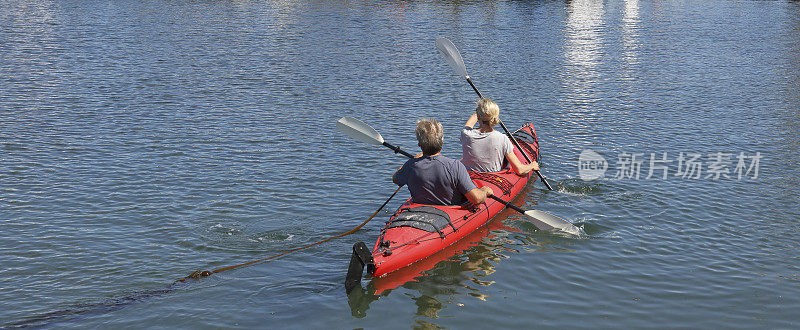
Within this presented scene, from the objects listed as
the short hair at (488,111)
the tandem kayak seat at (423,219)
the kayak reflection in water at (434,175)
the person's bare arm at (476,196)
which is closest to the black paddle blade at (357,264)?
the tandem kayak seat at (423,219)

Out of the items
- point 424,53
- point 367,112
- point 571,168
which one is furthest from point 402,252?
point 424,53

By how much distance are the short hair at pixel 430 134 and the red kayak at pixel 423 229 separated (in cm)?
92

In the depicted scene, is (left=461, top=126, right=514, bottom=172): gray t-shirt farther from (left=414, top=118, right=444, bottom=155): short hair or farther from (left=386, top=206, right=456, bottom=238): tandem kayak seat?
(left=414, top=118, right=444, bottom=155): short hair

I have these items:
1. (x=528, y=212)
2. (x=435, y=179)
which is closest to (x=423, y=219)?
(x=435, y=179)

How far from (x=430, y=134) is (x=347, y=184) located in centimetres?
413

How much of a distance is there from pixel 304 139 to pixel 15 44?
15.8m

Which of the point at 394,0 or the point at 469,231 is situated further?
the point at 394,0

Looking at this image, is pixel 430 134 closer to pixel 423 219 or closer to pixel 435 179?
pixel 435 179

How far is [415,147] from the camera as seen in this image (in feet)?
48.9

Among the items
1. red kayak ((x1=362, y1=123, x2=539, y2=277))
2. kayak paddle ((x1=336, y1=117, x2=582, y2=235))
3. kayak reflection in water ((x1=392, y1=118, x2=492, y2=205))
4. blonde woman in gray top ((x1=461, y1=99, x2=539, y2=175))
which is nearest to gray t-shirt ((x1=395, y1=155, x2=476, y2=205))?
kayak reflection in water ((x1=392, y1=118, x2=492, y2=205))

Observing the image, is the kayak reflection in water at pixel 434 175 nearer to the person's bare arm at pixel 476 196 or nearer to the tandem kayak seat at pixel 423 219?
the person's bare arm at pixel 476 196

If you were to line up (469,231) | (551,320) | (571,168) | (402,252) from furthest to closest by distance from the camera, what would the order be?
1. (571,168)
2. (469,231)
3. (402,252)
4. (551,320)

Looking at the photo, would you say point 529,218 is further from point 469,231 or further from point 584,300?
point 584,300

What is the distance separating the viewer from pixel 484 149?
10.7 m
